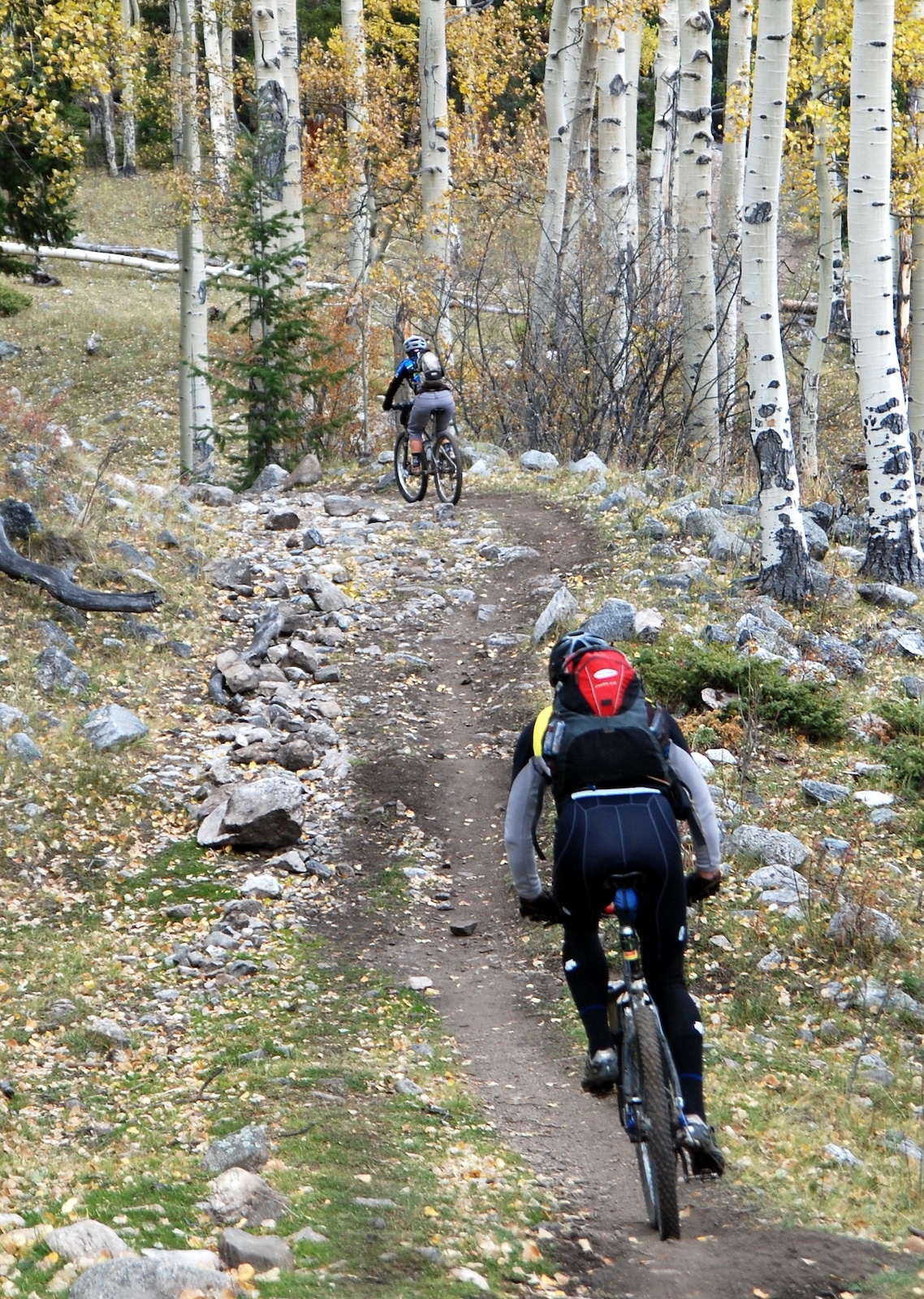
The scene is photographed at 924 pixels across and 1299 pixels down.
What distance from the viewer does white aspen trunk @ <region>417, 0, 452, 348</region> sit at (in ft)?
63.7

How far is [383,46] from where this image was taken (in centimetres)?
3344

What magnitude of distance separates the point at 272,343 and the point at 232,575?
6.04 m

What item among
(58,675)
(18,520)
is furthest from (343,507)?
(58,675)

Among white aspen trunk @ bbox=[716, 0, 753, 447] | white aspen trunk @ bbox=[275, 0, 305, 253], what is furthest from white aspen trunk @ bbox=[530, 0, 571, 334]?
white aspen trunk @ bbox=[275, 0, 305, 253]

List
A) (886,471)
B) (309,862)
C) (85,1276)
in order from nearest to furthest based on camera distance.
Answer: (85,1276) → (309,862) → (886,471)

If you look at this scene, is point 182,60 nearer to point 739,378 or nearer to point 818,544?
point 739,378

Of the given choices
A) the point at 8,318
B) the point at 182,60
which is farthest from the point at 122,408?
the point at 182,60

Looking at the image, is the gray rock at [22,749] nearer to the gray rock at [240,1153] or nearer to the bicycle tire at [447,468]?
the gray rock at [240,1153]

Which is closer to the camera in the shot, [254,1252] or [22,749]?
[254,1252]

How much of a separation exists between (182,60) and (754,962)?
17.0 metres

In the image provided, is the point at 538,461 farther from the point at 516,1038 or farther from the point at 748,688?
the point at 516,1038

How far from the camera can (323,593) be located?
40.6 ft

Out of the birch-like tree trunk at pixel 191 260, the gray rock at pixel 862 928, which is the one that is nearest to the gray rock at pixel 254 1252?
the gray rock at pixel 862 928

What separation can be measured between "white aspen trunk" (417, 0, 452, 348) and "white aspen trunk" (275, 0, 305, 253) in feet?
6.43
